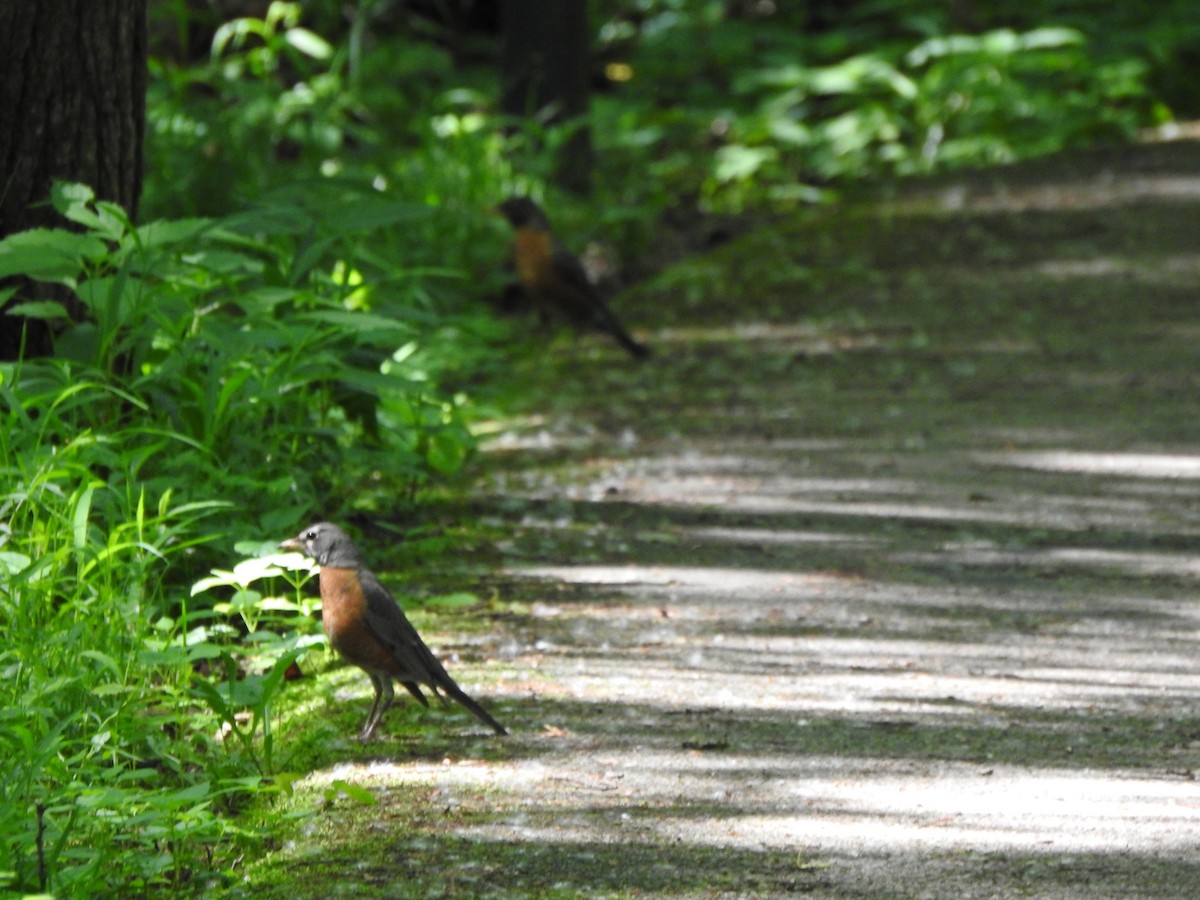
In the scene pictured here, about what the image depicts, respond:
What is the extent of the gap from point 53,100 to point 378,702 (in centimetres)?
215

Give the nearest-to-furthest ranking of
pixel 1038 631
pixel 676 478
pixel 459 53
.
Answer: pixel 1038 631, pixel 676 478, pixel 459 53

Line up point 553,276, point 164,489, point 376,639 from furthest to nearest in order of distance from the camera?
point 553,276 → point 164,489 → point 376,639

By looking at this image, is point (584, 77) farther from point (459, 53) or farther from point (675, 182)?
point (459, 53)

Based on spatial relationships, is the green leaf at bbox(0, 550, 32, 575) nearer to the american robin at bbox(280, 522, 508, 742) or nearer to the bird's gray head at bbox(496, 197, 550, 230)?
the american robin at bbox(280, 522, 508, 742)

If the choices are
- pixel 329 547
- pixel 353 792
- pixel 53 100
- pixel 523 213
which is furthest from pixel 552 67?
pixel 353 792

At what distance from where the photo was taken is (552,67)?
997cm

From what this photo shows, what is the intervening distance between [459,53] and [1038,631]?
1029cm

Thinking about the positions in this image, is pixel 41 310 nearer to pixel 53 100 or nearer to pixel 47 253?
pixel 47 253

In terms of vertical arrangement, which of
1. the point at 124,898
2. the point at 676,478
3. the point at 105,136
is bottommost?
the point at 124,898

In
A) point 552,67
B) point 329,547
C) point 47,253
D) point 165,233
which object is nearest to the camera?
point 329,547

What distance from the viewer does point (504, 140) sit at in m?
9.80

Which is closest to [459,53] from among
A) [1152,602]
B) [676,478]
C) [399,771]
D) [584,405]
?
[584,405]

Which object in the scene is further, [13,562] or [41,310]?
[41,310]

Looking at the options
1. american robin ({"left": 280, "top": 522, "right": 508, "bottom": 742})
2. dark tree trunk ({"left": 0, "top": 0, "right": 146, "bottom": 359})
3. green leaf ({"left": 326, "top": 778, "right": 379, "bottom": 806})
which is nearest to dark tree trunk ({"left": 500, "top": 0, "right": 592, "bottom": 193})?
dark tree trunk ({"left": 0, "top": 0, "right": 146, "bottom": 359})
